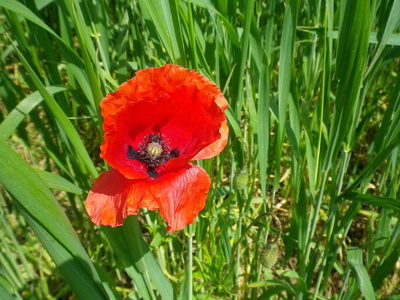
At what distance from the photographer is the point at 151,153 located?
0.92 meters

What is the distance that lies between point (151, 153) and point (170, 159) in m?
0.14

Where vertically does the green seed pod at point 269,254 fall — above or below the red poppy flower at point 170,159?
below

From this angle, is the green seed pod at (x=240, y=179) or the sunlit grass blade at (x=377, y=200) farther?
the green seed pod at (x=240, y=179)

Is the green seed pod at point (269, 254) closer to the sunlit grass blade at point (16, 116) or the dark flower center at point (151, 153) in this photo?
the dark flower center at point (151, 153)

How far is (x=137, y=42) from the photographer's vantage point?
1174mm

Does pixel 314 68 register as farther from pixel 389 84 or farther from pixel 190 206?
pixel 190 206

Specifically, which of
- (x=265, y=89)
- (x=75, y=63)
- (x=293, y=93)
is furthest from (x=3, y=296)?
(x=293, y=93)

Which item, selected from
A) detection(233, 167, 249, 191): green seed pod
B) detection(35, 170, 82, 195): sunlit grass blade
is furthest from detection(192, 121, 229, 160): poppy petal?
detection(35, 170, 82, 195): sunlit grass blade

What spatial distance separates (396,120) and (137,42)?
0.71 meters

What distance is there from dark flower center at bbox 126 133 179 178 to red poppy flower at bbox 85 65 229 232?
10 cm

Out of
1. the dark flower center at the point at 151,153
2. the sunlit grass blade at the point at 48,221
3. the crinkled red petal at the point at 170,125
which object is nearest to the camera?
the sunlit grass blade at the point at 48,221

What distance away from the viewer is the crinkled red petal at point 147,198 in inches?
28.8

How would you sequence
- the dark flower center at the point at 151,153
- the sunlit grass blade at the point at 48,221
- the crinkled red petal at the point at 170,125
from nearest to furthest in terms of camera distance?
1. the sunlit grass blade at the point at 48,221
2. the crinkled red petal at the point at 170,125
3. the dark flower center at the point at 151,153

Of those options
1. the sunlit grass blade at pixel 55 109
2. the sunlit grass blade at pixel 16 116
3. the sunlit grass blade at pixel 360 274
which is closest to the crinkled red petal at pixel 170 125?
the sunlit grass blade at pixel 55 109
